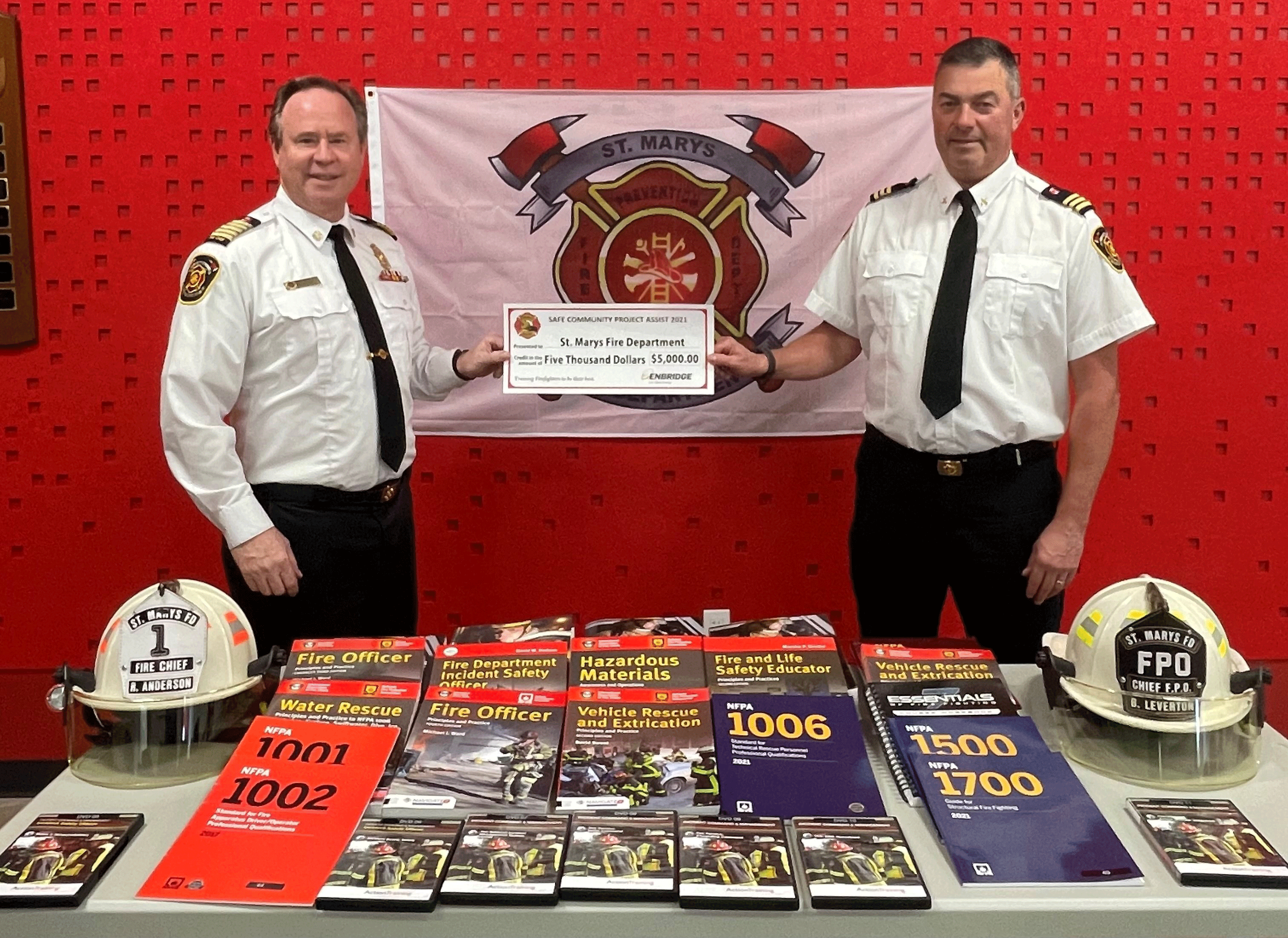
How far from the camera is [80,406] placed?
11.3 ft

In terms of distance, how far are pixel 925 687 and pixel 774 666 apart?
0.25m

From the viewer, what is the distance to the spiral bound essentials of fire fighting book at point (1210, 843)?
1.26 metres

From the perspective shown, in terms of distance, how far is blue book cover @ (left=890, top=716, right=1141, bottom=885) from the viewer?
4.22ft

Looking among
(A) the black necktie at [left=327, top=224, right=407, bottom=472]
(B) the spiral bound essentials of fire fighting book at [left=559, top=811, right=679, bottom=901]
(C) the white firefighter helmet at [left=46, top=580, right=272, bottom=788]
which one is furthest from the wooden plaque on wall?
(B) the spiral bound essentials of fire fighting book at [left=559, top=811, right=679, bottom=901]

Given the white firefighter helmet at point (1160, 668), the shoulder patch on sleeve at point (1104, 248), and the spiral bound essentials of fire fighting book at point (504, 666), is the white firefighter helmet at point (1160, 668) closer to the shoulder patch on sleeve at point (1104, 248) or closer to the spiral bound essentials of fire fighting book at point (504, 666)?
the spiral bound essentials of fire fighting book at point (504, 666)

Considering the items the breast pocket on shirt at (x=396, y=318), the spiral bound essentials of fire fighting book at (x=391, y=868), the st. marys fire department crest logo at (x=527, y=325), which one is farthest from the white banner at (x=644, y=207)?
the spiral bound essentials of fire fighting book at (x=391, y=868)

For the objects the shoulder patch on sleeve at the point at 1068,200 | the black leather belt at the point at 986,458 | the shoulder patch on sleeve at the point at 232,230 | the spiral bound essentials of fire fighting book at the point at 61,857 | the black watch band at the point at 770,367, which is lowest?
the spiral bound essentials of fire fighting book at the point at 61,857

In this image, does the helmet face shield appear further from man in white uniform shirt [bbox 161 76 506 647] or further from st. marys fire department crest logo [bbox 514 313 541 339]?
st. marys fire department crest logo [bbox 514 313 541 339]

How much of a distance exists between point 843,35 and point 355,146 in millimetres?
1600

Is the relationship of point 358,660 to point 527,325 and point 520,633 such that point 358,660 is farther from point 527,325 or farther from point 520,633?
point 527,325

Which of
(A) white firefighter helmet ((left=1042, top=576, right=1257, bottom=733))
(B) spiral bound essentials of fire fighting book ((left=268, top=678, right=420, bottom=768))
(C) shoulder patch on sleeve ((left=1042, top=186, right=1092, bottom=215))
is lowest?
(B) spiral bound essentials of fire fighting book ((left=268, top=678, right=420, bottom=768))

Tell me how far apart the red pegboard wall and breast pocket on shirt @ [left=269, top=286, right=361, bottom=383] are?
94 centimetres

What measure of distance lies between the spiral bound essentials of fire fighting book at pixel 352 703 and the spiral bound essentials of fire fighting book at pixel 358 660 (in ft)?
0.07

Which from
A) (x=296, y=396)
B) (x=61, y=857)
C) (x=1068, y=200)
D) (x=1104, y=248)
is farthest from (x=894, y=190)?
(x=61, y=857)
